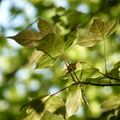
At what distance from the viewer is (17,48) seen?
141 inches

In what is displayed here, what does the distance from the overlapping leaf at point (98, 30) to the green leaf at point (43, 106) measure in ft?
0.68

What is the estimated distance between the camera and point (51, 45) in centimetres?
65

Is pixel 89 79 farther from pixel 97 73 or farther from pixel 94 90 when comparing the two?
pixel 94 90

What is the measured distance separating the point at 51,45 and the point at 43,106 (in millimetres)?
195

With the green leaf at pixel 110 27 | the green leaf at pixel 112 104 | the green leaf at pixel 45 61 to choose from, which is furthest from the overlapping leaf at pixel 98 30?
the green leaf at pixel 112 104

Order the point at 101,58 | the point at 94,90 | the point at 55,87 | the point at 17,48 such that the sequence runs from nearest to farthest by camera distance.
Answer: the point at 94,90, the point at 101,58, the point at 55,87, the point at 17,48

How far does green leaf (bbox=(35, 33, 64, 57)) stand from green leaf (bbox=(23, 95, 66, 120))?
146 mm

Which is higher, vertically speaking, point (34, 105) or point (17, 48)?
point (17, 48)

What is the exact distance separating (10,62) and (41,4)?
125 cm

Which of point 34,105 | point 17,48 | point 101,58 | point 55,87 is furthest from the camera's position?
point 17,48

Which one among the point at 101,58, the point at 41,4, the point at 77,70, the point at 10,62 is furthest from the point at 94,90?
the point at 77,70

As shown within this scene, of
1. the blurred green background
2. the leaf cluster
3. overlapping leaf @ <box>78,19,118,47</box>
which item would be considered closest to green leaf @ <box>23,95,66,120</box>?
the leaf cluster

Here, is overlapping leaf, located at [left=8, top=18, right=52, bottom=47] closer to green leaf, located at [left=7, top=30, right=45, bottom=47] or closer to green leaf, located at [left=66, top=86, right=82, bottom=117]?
green leaf, located at [left=7, top=30, right=45, bottom=47]

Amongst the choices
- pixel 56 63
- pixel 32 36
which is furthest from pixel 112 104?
pixel 56 63
